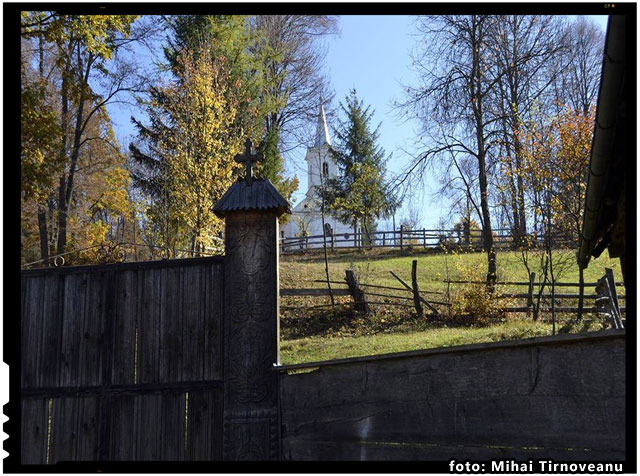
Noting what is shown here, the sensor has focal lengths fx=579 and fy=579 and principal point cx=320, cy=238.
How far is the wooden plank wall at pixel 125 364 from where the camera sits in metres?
6.06

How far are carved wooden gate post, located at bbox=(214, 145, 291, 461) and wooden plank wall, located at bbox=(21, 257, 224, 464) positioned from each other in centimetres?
19

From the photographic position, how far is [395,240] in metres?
32.4

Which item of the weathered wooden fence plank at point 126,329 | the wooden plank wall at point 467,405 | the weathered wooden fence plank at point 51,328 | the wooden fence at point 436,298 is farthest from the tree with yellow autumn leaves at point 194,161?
the wooden plank wall at point 467,405

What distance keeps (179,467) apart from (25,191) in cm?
875

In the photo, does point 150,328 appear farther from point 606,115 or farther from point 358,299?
point 358,299

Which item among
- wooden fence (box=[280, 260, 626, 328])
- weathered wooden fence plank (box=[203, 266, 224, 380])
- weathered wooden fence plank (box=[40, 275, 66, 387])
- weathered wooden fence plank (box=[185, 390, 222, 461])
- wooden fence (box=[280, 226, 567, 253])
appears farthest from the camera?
wooden fence (box=[280, 226, 567, 253])

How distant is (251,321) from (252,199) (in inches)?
51.1

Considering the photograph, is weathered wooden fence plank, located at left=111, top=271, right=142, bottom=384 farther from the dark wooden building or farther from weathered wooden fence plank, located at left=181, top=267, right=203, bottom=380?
the dark wooden building

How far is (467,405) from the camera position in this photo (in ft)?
16.8

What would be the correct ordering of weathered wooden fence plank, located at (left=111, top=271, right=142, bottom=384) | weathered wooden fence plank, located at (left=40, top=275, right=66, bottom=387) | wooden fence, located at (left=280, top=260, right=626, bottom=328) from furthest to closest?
wooden fence, located at (left=280, top=260, right=626, bottom=328)
weathered wooden fence plank, located at (left=40, top=275, right=66, bottom=387)
weathered wooden fence plank, located at (left=111, top=271, right=142, bottom=384)

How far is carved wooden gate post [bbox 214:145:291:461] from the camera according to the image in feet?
19.2

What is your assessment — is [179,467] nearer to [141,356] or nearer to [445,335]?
[141,356]

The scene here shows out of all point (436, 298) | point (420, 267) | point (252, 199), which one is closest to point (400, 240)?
point (420, 267)

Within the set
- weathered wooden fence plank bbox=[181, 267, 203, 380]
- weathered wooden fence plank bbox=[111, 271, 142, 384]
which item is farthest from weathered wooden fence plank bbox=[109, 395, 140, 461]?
weathered wooden fence plank bbox=[181, 267, 203, 380]
